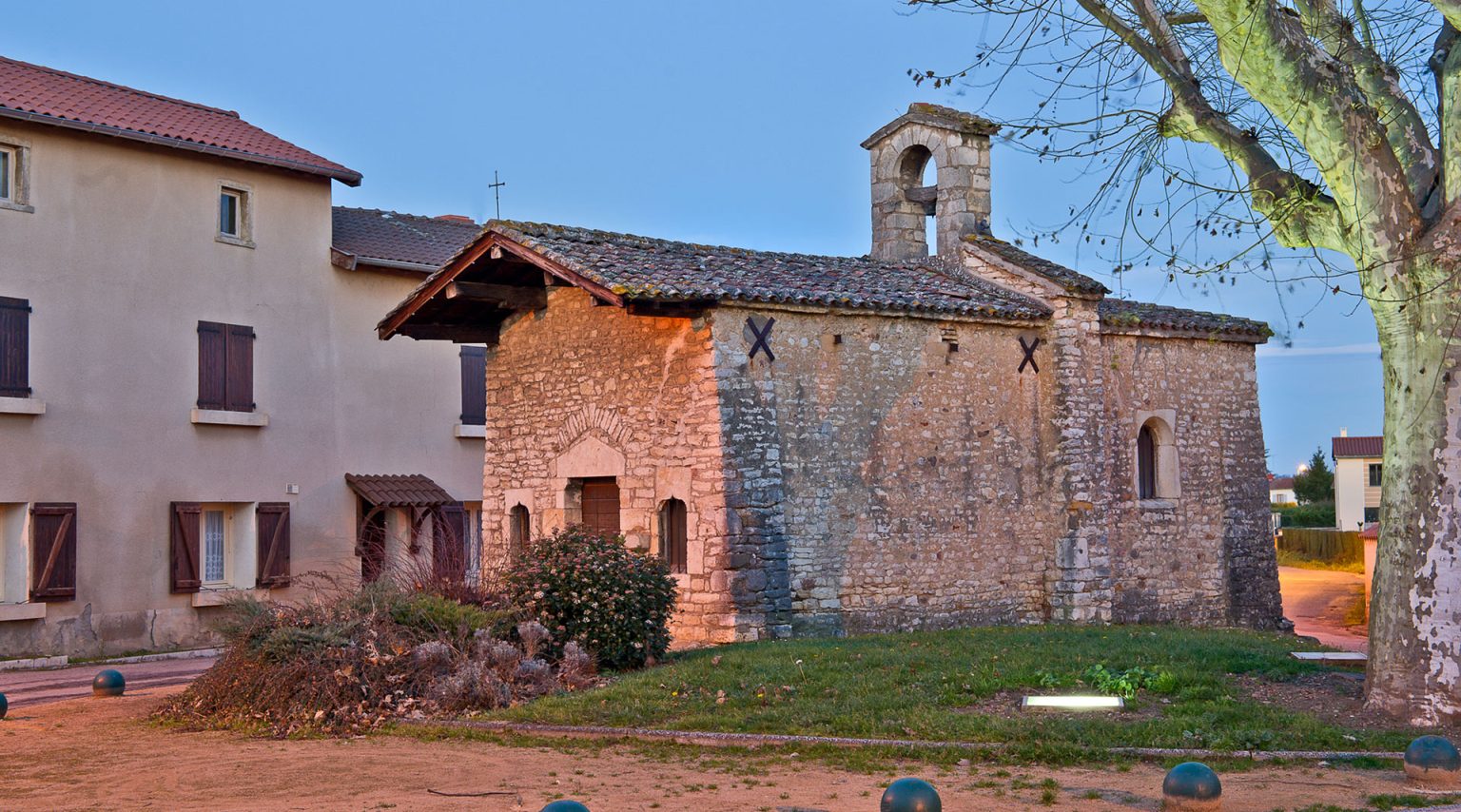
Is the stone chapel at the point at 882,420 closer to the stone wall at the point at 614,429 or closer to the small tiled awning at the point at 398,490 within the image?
the stone wall at the point at 614,429

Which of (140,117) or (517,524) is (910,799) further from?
(140,117)

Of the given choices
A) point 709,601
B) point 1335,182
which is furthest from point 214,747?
point 1335,182

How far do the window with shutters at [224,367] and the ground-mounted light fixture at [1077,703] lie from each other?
1308 cm

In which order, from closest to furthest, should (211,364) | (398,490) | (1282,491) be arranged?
1. (211,364)
2. (398,490)
3. (1282,491)

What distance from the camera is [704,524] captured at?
14.3 meters

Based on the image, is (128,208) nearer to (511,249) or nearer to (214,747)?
(511,249)

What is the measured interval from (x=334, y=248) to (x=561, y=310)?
228 inches

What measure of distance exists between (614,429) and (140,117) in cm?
834

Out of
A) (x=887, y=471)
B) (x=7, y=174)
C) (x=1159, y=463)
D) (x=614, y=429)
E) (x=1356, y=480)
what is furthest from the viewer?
(x=1356, y=480)

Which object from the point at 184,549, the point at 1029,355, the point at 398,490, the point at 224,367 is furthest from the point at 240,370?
the point at 1029,355

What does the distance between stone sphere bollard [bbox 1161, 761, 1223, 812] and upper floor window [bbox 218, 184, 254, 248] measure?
52.7 feet

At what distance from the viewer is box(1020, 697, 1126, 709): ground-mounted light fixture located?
Result: 9.62 m

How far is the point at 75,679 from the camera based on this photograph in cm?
1473

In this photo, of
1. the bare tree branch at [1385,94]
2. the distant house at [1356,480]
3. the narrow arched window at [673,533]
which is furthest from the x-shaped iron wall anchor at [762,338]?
the distant house at [1356,480]
